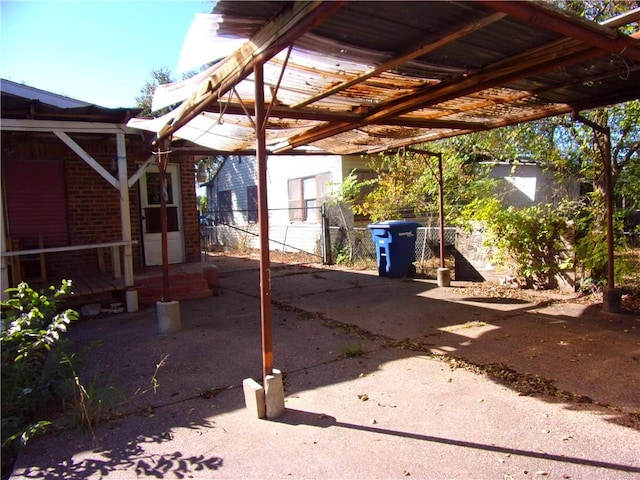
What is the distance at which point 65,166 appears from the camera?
26.1 feet

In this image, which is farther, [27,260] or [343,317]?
[27,260]

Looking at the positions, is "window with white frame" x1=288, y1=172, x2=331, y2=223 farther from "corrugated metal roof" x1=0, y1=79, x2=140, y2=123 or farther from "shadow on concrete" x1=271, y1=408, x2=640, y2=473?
"shadow on concrete" x1=271, y1=408, x2=640, y2=473

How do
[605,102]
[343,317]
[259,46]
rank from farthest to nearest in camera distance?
[343,317] → [605,102] → [259,46]

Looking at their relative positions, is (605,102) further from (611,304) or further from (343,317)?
(343,317)

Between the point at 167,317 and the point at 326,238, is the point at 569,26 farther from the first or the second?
the point at 326,238

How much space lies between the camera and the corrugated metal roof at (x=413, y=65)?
2990 mm

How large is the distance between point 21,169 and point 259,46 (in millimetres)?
6472

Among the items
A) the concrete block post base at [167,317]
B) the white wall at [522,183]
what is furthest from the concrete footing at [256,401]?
the white wall at [522,183]

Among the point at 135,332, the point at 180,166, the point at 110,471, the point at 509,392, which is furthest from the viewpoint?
the point at 180,166

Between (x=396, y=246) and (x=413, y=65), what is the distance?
585 centimetres

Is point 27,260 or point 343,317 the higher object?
point 27,260

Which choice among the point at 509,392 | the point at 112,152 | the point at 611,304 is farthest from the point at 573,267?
the point at 112,152

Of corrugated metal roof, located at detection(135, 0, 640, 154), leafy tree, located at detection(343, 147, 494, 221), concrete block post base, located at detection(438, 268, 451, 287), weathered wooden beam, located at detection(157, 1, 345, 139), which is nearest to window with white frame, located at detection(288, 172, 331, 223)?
leafy tree, located at detection(343, 147, 494, 221)

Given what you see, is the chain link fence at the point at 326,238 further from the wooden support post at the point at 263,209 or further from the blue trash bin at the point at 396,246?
the wooden support post at the point at 263,209
